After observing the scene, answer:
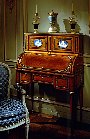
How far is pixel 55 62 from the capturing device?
2959 mm

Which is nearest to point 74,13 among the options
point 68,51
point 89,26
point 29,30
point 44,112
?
point 89,26

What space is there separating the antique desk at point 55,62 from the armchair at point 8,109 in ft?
1.67

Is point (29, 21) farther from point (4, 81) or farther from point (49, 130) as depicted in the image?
point (49, 130)

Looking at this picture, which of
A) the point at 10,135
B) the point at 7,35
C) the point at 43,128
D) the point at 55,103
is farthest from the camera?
the point at 7,35

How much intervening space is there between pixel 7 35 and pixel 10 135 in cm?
152

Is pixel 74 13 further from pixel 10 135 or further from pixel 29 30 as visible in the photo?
pixel 10 135

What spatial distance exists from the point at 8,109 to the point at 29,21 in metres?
1.52

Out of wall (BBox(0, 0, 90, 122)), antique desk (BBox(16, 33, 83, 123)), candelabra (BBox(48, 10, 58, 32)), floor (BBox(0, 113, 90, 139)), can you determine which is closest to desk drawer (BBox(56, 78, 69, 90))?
antique desk (BBox(16, 33, 83, 123))

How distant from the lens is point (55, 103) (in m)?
3.40

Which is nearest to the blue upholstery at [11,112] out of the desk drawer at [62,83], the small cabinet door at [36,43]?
the desk drawer at [62,83]

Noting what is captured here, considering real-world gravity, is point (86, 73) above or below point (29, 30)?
below

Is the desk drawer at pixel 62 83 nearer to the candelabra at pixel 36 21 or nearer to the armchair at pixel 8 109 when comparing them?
the armchair at pixel 8 109

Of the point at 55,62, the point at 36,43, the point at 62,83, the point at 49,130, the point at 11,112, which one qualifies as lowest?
the point at 49,130

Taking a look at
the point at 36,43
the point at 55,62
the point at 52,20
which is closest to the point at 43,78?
the point at 55,62
